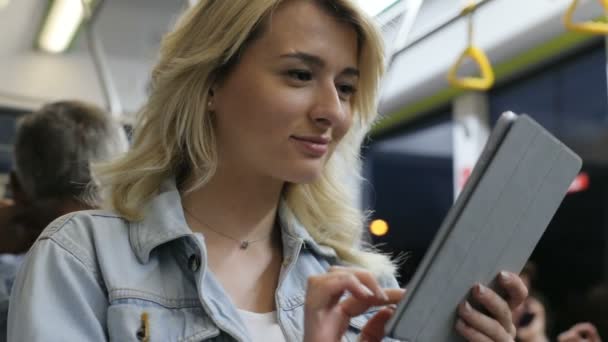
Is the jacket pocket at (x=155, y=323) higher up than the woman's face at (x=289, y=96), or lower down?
lower down

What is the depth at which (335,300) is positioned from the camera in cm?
118

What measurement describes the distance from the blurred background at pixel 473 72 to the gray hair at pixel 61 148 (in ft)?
7.33

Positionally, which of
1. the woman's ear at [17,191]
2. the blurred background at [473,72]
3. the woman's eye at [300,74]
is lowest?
the blurred background at [473,72]

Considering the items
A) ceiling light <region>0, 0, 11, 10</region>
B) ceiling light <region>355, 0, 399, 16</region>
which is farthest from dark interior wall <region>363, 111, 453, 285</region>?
ceiling light <region>355, 0, 399, 16</region>

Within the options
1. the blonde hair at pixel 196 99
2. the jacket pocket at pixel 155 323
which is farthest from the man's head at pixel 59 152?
the jacket pocket at pixel 155 323

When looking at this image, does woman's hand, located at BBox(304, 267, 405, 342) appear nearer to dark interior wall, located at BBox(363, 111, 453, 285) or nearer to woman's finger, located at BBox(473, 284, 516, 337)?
woman's finger, located at BBox(473, 284, 516, 337)

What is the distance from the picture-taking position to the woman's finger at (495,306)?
1134 millimetres

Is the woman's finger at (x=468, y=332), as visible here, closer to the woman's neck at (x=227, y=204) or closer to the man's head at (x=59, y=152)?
the woman's neck at (x=227, y=204)

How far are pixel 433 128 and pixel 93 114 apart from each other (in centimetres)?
518

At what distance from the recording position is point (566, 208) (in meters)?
5.40

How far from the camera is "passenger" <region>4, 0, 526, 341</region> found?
128 centimetres

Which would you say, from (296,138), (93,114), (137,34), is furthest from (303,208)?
(137,34)

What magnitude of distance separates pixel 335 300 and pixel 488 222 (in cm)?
25

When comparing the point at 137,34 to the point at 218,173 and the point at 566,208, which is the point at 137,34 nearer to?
the point at 566,208
